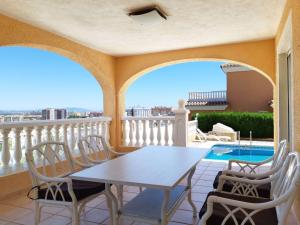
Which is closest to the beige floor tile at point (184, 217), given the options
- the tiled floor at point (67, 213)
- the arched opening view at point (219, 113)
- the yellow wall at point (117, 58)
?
the tiled floor at point (67, 213)

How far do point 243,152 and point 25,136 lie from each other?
646 cm

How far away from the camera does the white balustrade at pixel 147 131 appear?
6.14 m

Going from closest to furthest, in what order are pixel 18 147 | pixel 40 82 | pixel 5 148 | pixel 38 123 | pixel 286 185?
pixel 286 185, pixel 5 148, pixel 18 147, pixel 38 123, pixel 40 82

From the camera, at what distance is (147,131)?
20.9 feet

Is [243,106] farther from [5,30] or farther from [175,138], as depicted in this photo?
[5,30]

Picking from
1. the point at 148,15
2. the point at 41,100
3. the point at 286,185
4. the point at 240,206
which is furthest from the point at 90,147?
the point at 41,100

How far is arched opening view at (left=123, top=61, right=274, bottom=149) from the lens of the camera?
6.38 meters

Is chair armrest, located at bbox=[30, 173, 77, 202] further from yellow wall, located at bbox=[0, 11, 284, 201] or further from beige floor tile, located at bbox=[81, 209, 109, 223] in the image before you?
yellow wall, located at bbox=[0, 11, 284, 201]

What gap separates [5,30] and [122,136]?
12.5 feet

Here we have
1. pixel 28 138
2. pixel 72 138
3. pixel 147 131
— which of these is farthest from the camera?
pixel 147 131

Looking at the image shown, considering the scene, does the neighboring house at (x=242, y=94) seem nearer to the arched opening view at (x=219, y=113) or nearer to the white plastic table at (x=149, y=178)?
the arched opening view at (x=219, y=113)

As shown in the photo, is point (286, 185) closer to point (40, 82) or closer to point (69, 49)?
point (69, 49)

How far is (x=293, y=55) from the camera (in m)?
2.66

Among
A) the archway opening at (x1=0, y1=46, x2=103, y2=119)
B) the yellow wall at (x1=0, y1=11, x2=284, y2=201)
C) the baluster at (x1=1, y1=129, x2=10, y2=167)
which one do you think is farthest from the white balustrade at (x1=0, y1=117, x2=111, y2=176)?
the archway opening at (x1=0, y1=46, x2=103, y2=119)
